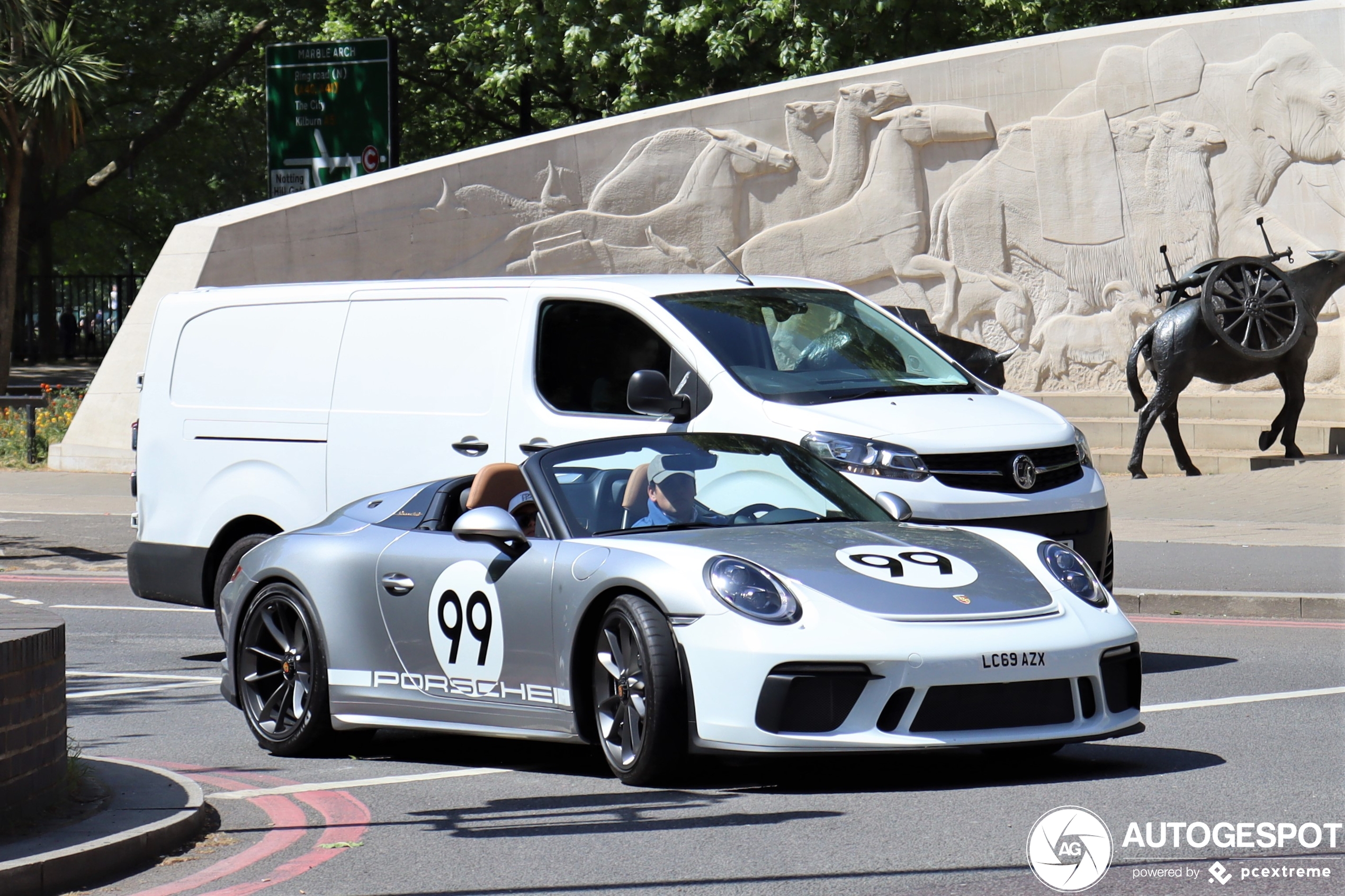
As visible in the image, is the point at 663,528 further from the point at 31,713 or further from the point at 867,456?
the point at 31,713

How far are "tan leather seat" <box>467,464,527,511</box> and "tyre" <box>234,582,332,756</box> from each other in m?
0.83

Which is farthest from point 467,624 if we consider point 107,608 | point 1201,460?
point 1201,460

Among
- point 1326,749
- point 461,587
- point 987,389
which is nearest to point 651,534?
point 461,587

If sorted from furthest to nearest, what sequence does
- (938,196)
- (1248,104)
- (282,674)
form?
(938,196) < (1248,104) < (282,674)

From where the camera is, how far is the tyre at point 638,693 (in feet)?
19.7

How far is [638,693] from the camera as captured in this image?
6.13 m

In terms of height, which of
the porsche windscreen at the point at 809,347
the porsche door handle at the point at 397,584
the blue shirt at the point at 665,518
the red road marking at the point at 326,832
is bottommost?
the red road marking at the point at 326,832

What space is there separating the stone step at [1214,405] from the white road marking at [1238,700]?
1224 cm

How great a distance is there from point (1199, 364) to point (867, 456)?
1108cm

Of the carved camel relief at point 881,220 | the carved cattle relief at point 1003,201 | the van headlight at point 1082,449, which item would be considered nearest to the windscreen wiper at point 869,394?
the van headlight at point 1082,449

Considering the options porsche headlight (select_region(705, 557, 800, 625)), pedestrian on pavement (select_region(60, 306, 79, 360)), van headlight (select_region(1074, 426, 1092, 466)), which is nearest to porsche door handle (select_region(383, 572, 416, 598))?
porsche headlight (select_region(705, 557, 800, 625))

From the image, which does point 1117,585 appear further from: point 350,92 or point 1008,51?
point 350,92

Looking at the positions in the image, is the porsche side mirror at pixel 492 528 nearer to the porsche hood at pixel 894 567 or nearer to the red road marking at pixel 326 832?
the porsche hood at pixel 894 567

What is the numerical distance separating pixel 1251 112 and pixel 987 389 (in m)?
13.6
